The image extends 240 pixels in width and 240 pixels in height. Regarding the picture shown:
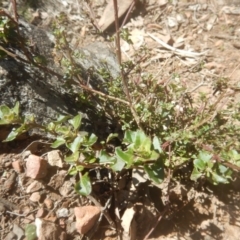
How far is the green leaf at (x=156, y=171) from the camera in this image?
5.34 feet

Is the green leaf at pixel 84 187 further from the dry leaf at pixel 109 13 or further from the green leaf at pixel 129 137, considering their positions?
the dry leaf at pixel 109 13

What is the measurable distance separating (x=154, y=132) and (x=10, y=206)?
36.3 inches

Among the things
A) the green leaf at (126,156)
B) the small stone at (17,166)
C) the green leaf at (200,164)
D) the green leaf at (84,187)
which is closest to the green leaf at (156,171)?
the green leaf at (126,156)

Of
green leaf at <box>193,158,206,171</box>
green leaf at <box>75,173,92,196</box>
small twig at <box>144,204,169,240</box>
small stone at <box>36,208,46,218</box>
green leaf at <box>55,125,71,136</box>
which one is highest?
green leaf at <box>55,125,71,136</box>

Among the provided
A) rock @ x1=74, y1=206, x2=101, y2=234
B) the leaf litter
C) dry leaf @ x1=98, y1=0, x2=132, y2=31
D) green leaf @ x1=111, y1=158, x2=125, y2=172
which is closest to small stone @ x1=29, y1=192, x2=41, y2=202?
the leaf litter

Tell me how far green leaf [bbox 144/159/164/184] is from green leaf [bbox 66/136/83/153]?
340mm

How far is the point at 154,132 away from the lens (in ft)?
7.09

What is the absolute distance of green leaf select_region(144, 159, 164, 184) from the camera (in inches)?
64.1

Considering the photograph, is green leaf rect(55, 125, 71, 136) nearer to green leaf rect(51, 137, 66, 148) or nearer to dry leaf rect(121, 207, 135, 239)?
green leaf rect(51, 137, 66, 148)

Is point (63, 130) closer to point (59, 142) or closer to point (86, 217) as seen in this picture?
point (59, 142)

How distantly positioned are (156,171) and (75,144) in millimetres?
407

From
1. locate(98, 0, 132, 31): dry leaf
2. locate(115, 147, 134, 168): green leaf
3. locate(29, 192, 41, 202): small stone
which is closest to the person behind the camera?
locate(115, 147, 134, 168): green leaf

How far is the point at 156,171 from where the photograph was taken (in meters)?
1.64

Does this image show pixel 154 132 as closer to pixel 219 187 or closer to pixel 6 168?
pixel 219 187
